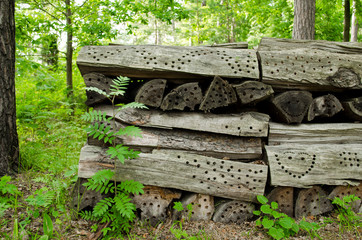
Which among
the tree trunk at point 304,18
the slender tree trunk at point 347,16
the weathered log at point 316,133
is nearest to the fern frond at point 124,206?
the weathered log at point 316,133

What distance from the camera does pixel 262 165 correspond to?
2.94m

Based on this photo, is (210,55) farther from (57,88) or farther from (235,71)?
(57,88)

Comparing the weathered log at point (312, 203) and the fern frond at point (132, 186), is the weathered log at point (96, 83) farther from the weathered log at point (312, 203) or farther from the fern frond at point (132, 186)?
the weathered log at point (312, 203)

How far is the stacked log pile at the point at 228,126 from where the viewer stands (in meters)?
2.83

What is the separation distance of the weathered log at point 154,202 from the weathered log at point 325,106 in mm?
2031

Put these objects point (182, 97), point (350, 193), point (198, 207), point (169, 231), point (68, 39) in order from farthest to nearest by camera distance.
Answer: point (68, 39) → point (350, 193) → point (198, 207) → point (182, 97) → point (169, 231)

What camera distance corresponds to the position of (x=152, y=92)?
2824 millimetres

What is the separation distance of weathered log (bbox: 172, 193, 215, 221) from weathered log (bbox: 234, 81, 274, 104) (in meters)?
1.27

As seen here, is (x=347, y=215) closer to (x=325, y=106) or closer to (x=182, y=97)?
(x=325, y=106)

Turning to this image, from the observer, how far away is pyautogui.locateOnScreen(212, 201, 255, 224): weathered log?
2.94m

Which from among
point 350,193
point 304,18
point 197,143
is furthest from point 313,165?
point 304,18

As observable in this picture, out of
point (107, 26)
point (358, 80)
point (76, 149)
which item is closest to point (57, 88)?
point (107, 26)

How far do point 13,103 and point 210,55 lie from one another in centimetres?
284

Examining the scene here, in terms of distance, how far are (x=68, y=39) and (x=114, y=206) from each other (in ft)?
20.9
